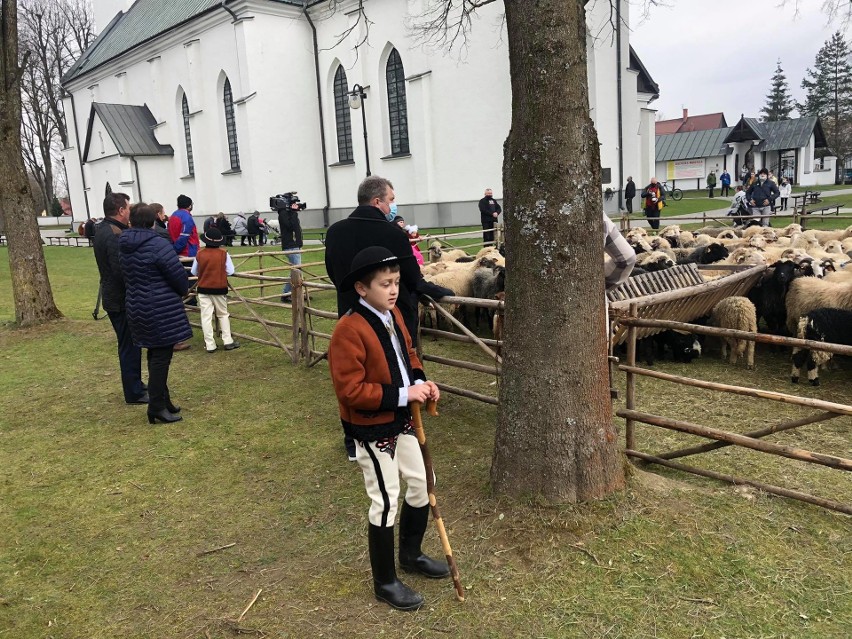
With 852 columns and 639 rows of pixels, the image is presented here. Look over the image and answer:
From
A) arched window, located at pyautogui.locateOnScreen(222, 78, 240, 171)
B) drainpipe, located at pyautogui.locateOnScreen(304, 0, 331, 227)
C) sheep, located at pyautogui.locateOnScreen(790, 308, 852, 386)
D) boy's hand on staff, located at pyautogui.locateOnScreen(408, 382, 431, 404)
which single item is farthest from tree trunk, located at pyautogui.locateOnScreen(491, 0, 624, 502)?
arched window, located at pyautogui.locateOnScreen(222, 78, 240, 171)

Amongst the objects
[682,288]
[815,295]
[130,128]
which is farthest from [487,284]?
[130,128]

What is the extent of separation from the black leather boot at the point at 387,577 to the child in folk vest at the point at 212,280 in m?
6.32

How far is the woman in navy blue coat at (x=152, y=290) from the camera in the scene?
5887 mm

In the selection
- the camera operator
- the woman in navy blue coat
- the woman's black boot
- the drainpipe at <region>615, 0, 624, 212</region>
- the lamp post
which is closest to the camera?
the woman in navy blue coat

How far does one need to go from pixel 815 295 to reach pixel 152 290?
22.9 ft

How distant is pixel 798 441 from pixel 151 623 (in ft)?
Result: 15.2

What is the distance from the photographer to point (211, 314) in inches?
352

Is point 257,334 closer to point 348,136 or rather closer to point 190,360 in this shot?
point 190,360

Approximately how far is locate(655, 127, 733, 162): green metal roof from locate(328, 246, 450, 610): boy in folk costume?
184ft

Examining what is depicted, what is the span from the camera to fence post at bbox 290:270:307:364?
7652mm

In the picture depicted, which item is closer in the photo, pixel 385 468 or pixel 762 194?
pixel 385 468

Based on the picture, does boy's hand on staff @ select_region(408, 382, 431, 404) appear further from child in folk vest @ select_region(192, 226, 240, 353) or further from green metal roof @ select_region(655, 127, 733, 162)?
green metal roof @ select_region(655, 127, 733, 162)

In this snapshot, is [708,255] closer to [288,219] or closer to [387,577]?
[288,219]

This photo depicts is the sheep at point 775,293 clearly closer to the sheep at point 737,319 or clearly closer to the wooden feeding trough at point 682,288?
the wooden feeding trough at point 682,288
